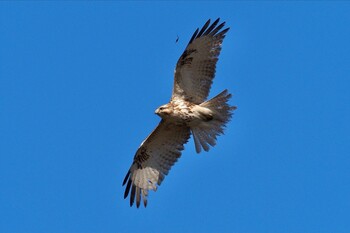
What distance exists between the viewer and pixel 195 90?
15203 mm

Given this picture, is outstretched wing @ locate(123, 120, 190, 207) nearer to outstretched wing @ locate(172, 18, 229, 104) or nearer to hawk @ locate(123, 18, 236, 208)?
hawk @ locate(123, 18, 236, 208)

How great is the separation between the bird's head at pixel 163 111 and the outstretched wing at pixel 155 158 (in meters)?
0.47

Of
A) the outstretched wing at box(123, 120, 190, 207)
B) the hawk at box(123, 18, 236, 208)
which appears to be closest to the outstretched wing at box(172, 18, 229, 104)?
the hawk at box(123, 18, 236, 208)

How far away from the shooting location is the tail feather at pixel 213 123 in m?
15.0

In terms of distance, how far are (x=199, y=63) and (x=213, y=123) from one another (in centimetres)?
104

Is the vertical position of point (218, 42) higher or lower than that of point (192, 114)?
higher

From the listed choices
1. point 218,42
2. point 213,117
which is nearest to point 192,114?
point 213,117

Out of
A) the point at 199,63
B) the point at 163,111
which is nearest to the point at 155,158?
the point at 163,111

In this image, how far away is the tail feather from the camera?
15.0 meters

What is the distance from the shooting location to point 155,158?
15.8 m

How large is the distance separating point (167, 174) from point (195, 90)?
1588 millimetres

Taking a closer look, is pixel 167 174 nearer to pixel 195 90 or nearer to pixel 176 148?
pixel 176 148

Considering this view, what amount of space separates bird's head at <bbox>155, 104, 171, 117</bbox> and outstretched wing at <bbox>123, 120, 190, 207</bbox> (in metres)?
0.47

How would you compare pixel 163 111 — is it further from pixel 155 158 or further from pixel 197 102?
pixel 155 158
